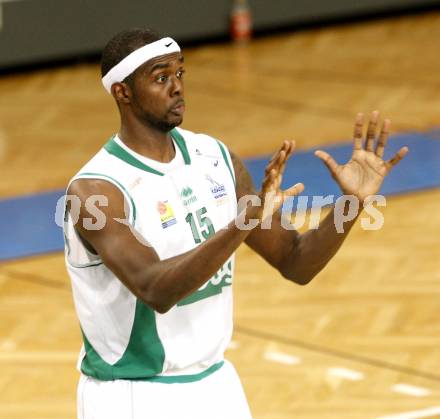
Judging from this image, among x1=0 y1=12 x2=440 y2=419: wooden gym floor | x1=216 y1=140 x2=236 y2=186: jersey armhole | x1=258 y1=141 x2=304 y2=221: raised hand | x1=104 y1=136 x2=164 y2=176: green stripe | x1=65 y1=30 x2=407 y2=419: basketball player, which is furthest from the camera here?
x1=0 y1=12 x2=440 y2=419: wooden gym floor

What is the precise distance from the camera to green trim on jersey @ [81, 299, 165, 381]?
12.8 feet

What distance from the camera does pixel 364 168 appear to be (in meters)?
4.01

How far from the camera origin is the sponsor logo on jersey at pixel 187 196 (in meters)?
3.94

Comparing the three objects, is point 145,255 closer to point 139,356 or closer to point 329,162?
point 139,356

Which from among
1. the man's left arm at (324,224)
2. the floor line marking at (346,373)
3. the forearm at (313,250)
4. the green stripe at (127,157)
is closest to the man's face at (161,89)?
the green stripe at (127,157)

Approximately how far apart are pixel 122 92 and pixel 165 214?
39 cm

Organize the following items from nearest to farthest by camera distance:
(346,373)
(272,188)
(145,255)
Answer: (272,188)
(145,255)
(346,373)

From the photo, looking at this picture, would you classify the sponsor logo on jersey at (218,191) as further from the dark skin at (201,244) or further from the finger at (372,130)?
the finger at (372,130)

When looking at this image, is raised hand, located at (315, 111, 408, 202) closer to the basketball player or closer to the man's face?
the basketball player

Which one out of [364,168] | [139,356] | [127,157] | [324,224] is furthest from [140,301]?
[364,168]

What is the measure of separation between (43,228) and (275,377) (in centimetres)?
310

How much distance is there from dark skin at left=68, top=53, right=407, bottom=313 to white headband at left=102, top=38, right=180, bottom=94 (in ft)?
0.06

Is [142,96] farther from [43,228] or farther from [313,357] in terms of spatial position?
[43,228]

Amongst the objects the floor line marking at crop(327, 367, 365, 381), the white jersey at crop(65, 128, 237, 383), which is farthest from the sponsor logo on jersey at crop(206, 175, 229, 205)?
the floor line marking at crop(327, 367, 365, 381)
